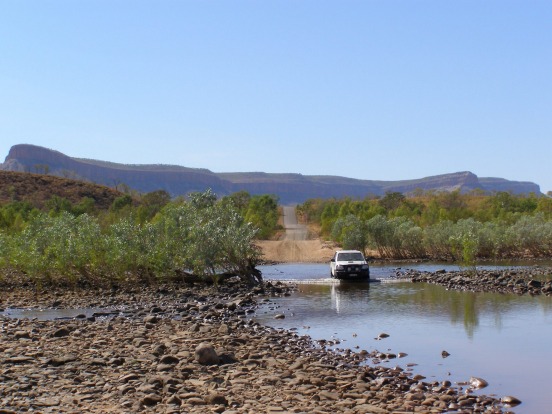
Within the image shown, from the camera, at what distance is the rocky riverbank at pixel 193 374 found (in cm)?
1230

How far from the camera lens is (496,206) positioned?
319ft

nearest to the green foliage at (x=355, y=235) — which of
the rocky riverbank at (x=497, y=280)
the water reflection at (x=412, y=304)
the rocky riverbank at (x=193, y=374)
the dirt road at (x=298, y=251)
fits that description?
the dirt road at (x=298, y=251)

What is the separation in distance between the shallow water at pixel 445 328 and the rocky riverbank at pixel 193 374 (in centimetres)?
121

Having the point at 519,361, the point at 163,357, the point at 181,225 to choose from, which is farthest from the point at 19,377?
the point at 181,225

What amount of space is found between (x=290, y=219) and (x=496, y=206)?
72.0m

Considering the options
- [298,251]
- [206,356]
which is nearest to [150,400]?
[206,356]

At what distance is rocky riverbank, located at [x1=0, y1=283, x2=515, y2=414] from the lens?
1230 cm

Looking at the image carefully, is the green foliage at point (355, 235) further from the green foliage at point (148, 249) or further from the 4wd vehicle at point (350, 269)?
the green foliage at point (148, 249)

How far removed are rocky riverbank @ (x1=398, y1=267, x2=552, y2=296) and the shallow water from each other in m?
1.67

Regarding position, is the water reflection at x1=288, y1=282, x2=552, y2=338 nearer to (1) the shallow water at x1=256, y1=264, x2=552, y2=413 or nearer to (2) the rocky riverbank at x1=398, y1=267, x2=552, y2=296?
(1) the shallow water at x1=256, y1=264, x2=552, y2=413

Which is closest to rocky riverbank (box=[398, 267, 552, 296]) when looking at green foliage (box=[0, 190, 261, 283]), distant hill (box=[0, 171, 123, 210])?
green foliage (box=[0, 190, 261, 283])

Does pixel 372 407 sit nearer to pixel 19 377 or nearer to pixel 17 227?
pixel 19 377

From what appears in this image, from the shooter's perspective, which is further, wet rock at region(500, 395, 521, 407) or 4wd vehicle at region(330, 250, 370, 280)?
4wd vehicle at region(330, 250, 370, 280)

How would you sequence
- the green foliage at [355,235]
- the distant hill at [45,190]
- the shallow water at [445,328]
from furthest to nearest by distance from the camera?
the distant hill at [45,190] < the green foliage at [355,235] < the shallow water at [445,328]
